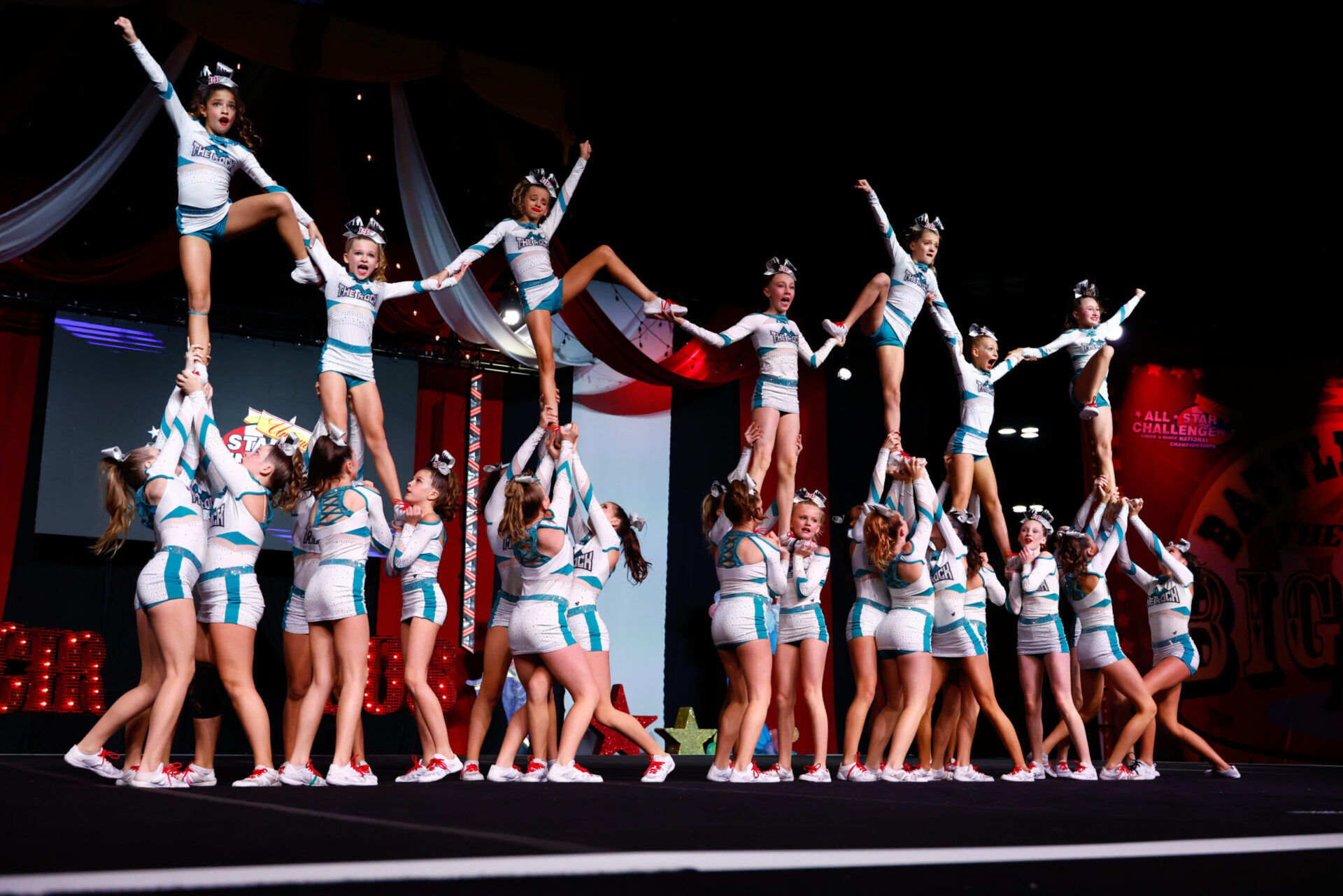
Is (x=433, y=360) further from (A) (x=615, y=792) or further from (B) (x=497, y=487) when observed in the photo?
(A) (x=615, y=792)

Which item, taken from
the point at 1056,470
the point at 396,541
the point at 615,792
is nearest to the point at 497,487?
the point at 396,541

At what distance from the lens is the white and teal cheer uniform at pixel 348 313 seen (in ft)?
19.2

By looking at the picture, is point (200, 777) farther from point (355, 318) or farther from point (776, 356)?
point (776, 356)

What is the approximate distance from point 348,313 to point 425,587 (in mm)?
1614

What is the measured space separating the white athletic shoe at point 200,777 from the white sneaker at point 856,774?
2944mm

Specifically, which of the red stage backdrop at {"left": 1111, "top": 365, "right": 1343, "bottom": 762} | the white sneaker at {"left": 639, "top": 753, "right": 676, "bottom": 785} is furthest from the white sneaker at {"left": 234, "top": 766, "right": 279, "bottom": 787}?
the red stage backdrop at {"left": 1111, "top": 365, "right": 1343, "bottom": 762}

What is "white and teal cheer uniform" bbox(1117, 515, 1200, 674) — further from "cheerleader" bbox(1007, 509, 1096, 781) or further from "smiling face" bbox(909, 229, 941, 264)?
"smiling face" bbox(909, 229, 941, 264)

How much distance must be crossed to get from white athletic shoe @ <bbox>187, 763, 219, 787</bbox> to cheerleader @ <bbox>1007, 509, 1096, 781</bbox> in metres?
4.34

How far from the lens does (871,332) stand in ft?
24.3

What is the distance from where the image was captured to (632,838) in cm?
279

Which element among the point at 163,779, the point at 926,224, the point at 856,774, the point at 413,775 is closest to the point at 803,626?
the point at 856,774

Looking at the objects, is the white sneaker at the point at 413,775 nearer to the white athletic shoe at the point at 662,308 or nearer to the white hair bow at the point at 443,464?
the white hair bow at the point at 443,464

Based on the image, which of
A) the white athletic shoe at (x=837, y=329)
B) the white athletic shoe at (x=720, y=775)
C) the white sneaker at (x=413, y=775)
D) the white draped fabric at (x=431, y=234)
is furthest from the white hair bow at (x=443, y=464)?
the white athletic shoe at (x=837, y=329)

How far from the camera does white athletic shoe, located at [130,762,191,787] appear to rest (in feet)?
13.6
